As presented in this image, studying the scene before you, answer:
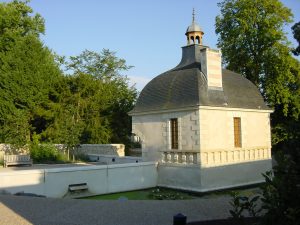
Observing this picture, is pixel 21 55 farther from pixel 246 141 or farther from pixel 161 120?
pixel 246 141

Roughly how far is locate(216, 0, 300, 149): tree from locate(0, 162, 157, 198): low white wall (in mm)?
12641

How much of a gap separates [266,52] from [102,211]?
67.3 feet

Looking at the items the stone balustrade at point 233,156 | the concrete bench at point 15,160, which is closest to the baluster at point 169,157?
the stone balustrade at point 233,156

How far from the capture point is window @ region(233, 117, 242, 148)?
16902mm

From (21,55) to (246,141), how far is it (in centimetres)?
2141

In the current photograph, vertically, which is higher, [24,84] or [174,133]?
[24,84]

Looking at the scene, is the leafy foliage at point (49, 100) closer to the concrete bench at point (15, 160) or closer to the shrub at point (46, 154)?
the shrub at point (46, 154)

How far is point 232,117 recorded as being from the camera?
54.5 feet

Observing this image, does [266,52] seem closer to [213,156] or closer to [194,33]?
[194,33]

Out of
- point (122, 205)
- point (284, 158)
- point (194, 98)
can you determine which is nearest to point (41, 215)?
point (122, 205)

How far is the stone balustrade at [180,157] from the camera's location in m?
15.4

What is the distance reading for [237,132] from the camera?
17000mm

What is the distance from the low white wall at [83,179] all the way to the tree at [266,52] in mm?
12641

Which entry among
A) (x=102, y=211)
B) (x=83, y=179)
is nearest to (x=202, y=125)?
(x=83, y=179)
